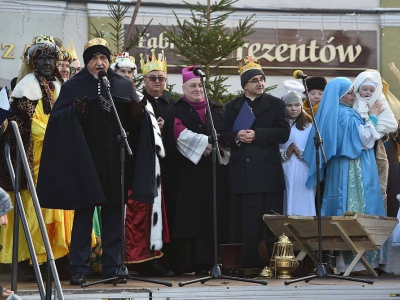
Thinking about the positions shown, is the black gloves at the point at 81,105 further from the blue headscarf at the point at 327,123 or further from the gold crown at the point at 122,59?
the blue headscarf at the point at 327,123

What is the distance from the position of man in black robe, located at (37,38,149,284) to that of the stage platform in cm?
40

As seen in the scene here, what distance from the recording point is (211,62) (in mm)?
11828

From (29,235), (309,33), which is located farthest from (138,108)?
(309,33)

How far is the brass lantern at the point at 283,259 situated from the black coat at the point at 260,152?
56cm

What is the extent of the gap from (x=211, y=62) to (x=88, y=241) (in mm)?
3812

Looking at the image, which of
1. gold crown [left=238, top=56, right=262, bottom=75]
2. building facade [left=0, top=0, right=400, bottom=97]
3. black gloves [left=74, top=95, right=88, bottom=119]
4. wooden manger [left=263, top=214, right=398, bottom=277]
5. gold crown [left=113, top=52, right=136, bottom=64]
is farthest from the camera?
building facade [left=0, top=0, right=400, bottom=97]

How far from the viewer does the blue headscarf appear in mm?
9672

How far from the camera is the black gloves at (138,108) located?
338 inches

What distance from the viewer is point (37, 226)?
364 inches

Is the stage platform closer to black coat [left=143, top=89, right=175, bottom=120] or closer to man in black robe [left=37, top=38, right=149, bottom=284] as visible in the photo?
man in black robe [left=37, top=38, right=149, bottom=284]

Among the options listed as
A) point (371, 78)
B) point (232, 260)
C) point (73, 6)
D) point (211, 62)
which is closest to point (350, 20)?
point (73, 6)

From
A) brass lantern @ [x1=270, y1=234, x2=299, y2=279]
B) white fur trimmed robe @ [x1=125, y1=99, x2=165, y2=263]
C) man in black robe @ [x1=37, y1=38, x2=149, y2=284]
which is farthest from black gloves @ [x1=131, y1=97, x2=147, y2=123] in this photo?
brass lantern @ [x1=270, y1=234, x2=299, y2=279]

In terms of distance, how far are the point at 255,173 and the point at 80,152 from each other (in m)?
1.77

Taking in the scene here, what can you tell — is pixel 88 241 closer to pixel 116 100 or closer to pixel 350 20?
pixel 116 100
